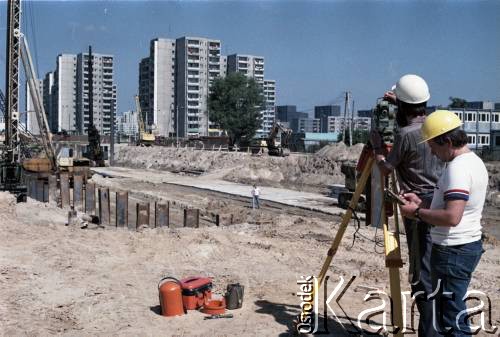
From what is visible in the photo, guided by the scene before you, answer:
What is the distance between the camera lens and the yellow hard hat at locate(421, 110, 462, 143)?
311 centimetres

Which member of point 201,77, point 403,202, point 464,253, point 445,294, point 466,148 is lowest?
point 445,294

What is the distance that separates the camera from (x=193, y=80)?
109 m

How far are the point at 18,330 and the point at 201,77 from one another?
353ft

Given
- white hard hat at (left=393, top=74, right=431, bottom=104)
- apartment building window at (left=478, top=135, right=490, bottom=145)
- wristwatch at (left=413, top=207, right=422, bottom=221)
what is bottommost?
wristwatch at (left=413, top=207, right=422, bottom=221)

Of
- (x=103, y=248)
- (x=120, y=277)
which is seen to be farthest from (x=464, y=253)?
(x=103, y=248)

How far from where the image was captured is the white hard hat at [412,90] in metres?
3.64

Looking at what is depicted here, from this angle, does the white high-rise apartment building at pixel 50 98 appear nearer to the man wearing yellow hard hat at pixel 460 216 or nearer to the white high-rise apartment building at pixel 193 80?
the white high-rise apartment building at pixel 193 80

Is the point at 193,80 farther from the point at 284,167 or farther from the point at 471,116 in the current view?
the point at 284,167

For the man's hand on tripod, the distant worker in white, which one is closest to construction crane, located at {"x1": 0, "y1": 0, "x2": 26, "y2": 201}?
the distant worker in white

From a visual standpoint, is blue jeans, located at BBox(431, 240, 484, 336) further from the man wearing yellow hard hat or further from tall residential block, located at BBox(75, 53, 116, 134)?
tall residential block, located at BBox(75, 53, 116, 134)

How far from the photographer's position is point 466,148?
3.18 metres

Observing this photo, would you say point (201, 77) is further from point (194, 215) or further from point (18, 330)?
point (18, 330)

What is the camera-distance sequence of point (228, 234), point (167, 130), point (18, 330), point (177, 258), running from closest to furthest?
point (18, 330), point (177, 258), point (228, 234), point (167, 130)

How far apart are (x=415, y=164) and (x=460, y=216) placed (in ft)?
2.74
